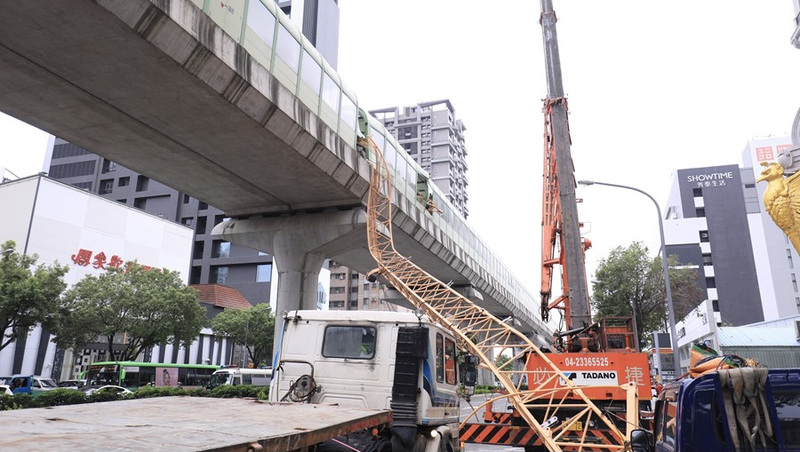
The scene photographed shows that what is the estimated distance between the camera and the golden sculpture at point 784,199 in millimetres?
14109

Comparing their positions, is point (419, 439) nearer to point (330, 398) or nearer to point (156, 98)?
point (330, 398)

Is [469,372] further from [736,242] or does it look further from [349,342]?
[736,242]

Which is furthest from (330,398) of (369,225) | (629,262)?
(629,262)

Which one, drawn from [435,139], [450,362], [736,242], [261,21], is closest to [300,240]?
[261,21]

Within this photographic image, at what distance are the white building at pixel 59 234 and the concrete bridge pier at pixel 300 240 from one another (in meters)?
23.8

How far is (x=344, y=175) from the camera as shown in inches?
758

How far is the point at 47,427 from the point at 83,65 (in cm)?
1115

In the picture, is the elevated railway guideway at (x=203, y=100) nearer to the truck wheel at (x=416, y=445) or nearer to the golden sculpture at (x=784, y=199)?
the truck wheel at (x=416, y=445)

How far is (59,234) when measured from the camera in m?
40.4

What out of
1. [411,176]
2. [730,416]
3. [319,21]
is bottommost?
[730,416]

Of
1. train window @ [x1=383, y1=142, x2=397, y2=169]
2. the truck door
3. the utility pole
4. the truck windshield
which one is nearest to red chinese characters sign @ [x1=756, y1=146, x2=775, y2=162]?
train window @ [x1=383, y1=142, x2=397, y2=169]

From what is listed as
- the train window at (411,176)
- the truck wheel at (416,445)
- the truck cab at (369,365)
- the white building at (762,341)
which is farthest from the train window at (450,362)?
the white building at (762,341)

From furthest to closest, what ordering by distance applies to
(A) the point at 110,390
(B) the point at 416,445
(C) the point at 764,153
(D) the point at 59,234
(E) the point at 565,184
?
(C) the point at 764,153, (D) the point at 59,234, (A) the point at 110,390, (E) the point at 565,184, (B) the point at 416,445

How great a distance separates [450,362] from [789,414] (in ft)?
16.1
